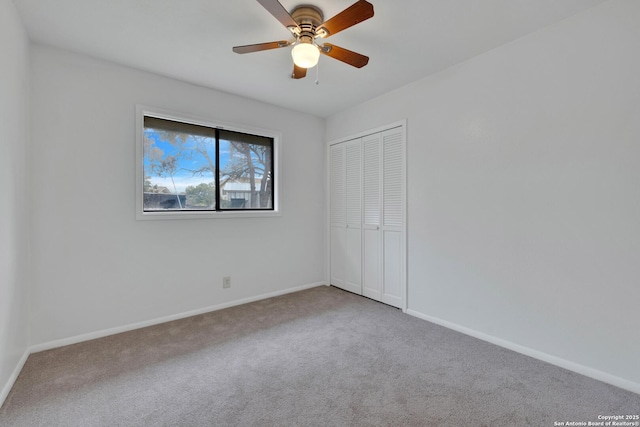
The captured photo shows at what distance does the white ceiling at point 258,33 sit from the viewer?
6.35ft

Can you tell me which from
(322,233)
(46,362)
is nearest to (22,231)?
(46,362)

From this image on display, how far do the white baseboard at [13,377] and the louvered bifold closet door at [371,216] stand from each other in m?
3.17

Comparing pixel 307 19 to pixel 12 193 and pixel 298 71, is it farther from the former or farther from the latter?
pixel 12 193

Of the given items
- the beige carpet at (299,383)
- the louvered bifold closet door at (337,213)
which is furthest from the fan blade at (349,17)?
the beige carpet at (299,383)

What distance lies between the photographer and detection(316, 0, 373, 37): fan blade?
5.21 ft

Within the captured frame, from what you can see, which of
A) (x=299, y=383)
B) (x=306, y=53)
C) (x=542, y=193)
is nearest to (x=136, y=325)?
(x=299, y=383)

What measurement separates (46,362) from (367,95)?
3830mm

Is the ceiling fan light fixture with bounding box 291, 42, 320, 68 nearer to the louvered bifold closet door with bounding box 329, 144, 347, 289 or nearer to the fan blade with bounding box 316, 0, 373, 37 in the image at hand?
the fan blade with bounding box 316, 0, 373, 37

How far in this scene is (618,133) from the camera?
1.88 metres

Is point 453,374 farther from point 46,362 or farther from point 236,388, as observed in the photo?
point 46,362

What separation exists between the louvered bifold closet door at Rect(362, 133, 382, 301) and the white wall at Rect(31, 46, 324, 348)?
1389 millimetres

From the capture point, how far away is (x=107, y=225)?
2641 millimetres

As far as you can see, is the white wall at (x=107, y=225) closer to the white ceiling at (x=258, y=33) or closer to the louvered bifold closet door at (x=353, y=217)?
the white ceiling at (x=258, y=33)

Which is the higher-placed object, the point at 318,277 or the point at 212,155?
the point at 212,155
